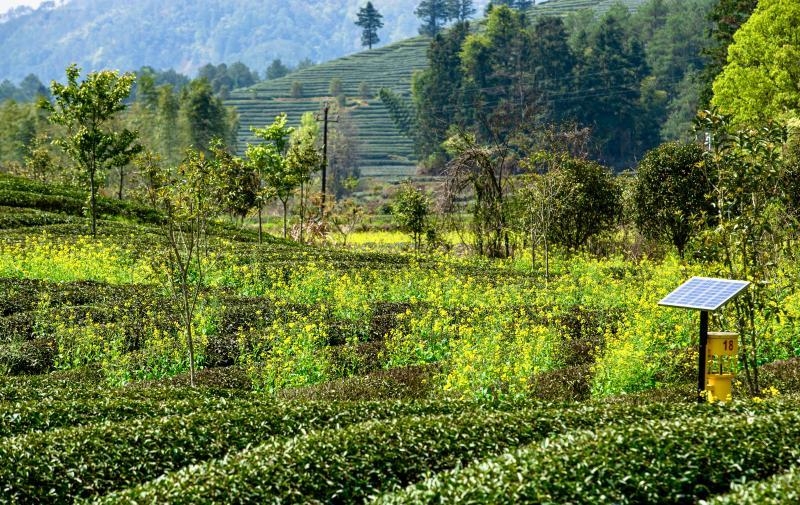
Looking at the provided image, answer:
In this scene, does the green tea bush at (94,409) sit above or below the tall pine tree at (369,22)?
below

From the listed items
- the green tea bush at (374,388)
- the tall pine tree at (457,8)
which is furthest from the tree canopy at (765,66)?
the tall pine tree at (457,8)

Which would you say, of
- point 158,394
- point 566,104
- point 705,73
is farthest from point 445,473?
point 566,104

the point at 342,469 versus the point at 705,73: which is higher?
the point at 705,73

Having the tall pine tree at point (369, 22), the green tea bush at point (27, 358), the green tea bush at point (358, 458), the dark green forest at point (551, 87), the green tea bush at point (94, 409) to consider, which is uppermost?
the tall pine tree at point (369, 22)

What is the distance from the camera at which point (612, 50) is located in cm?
10000

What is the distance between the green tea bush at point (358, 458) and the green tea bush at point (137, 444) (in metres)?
0.52

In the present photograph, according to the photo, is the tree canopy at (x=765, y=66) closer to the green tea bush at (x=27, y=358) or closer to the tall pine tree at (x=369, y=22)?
the green tea bush at (x=27, y=358)

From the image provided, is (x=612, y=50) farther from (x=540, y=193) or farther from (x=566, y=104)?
(x=540, y=193)

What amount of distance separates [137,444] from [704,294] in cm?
557

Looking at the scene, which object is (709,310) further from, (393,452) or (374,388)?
(374,388)

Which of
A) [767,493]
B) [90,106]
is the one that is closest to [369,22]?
[90,106]

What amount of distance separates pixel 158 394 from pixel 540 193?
16928 mm

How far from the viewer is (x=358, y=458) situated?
7.93 meters

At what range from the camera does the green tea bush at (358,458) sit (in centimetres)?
744
